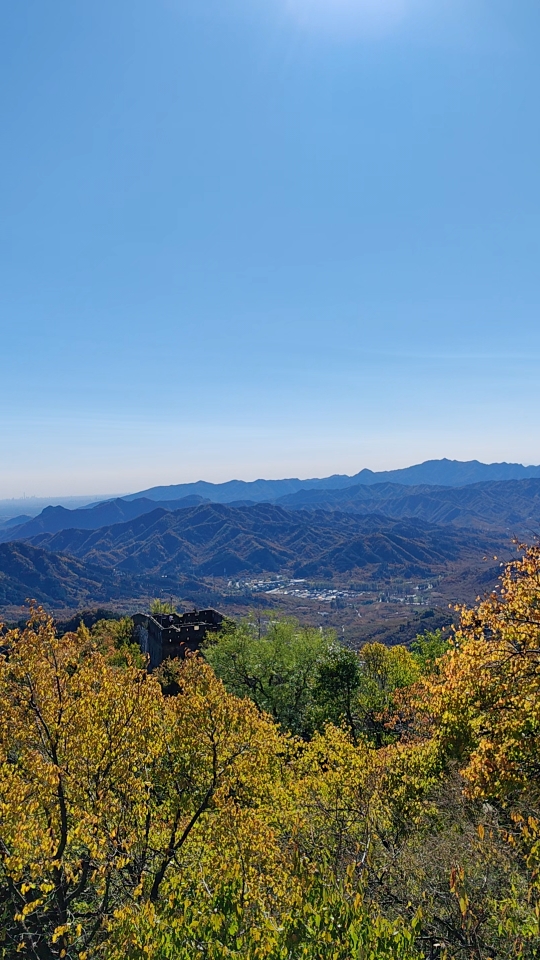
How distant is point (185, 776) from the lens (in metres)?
17.1

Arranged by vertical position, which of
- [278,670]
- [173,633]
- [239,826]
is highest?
[239,826]

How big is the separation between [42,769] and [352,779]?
1408cm

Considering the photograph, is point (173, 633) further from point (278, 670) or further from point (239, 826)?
point (239, 826)

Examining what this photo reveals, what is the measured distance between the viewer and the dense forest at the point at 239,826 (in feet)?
35.4

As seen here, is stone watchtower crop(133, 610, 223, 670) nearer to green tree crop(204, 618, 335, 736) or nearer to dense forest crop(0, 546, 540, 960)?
green tree crop(204, 618, 335, 736)

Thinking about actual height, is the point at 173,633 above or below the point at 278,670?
below

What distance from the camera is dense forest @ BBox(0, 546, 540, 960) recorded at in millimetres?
10789

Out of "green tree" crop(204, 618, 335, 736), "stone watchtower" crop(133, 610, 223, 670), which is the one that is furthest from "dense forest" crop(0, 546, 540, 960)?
"stone watchtower" crop(133, 610, 223, 670)

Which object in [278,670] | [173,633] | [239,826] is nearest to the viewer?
[239,826]

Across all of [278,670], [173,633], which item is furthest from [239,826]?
[173,633]

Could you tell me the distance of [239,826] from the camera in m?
15.4

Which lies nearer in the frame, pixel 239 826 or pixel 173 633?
pixel 239 826

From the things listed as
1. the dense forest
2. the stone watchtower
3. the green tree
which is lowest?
the stone watchtower

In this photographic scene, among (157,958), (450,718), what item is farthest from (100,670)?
(450,718)
